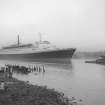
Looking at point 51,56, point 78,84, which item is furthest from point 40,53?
Result: point 78,84

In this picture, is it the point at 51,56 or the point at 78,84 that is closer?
the point at 78,84

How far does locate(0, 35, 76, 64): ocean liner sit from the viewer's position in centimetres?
7992

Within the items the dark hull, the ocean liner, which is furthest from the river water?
the dark hull

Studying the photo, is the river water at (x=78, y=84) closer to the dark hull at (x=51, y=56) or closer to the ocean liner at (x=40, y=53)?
the ocean liner at (x=40, y=53)

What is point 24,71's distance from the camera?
38.4 metres

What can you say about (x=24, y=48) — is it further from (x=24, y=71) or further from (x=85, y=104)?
(x=85, y=104)

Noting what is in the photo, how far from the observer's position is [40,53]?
270ft

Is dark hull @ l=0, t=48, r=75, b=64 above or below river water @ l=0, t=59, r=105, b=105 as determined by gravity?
below

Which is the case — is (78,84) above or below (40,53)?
above

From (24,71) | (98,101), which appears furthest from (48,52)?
(98,101)

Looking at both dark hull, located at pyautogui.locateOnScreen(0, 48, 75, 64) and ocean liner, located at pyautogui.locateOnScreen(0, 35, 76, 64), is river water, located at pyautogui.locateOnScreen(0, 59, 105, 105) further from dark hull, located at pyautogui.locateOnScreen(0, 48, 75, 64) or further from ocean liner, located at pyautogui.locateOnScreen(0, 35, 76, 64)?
dark hull, located at pyautogui.locateOnScreen(0, 48, 75, 64)

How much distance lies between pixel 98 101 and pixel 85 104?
55.2 inches

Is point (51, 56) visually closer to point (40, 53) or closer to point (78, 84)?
point (40, 53)

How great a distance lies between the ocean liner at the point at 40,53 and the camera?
79919mm
